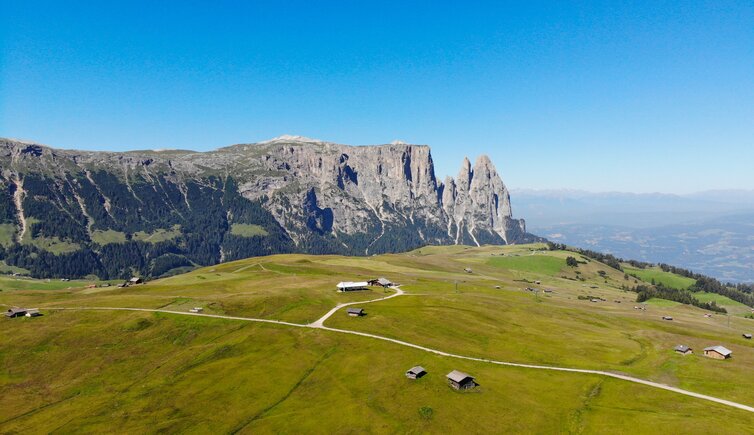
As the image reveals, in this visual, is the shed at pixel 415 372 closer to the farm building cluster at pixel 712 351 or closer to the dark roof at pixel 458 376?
the dark roof at pixel 458 376

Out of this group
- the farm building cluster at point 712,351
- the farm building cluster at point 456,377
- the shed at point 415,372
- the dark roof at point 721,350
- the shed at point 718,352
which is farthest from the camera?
the farm building cluster at point 712,351

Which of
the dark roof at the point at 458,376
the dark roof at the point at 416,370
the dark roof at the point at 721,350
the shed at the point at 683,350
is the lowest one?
the shed at the point at 683,350

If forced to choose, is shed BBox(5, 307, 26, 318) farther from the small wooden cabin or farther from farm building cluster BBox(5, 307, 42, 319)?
the small wooden cabin

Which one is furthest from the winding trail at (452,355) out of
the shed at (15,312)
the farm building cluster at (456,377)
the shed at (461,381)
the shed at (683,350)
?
the shed at (683,350)

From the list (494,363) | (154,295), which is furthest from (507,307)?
(154,295)

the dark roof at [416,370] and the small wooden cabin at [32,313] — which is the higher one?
the small wooden cabin at [32,313]

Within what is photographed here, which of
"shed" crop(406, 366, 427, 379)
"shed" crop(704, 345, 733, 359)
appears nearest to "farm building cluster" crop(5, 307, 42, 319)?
"shed" crop(406, 366, 427, 379)

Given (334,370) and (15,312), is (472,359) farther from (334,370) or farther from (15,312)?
(15,312)
